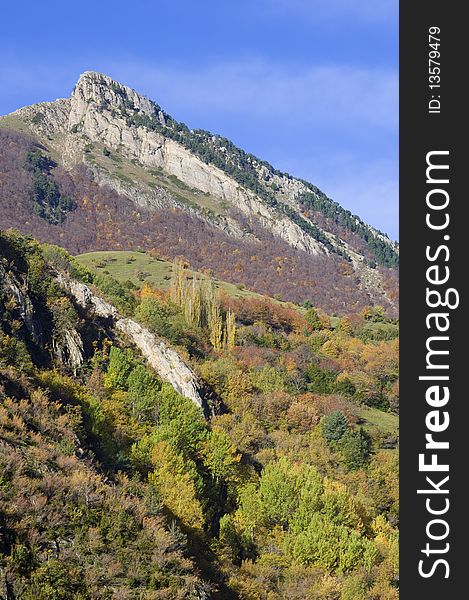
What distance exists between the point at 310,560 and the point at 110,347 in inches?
984

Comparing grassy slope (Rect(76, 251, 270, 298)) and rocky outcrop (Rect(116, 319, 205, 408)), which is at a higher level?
grassy slope (Rect(76, 251, 270, 298))

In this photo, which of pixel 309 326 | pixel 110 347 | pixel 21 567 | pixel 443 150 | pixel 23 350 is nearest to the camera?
pixel 443 150

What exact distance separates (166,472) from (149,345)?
21.1 meters

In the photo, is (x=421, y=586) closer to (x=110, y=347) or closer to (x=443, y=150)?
(x=443, y=150)

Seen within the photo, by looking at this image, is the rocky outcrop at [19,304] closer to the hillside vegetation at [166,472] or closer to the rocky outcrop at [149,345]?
the hillside vegetation at [166,472]

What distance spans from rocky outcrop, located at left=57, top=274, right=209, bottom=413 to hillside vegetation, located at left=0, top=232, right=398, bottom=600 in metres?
1.25

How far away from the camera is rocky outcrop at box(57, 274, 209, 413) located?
54250mm

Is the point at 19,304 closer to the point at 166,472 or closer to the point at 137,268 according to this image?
the point at 166,472

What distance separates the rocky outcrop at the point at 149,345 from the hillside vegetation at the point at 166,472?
125 centimetres

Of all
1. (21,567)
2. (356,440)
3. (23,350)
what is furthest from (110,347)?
(21,567)

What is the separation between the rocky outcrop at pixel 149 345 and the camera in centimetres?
5425

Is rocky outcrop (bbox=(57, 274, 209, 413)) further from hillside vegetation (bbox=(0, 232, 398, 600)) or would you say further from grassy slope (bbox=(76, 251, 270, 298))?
grassy slope (bbox=(76, 251, 270, 298))

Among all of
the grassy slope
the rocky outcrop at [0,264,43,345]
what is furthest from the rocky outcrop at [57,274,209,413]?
the grassy slope

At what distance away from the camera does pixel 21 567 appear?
20359mm
